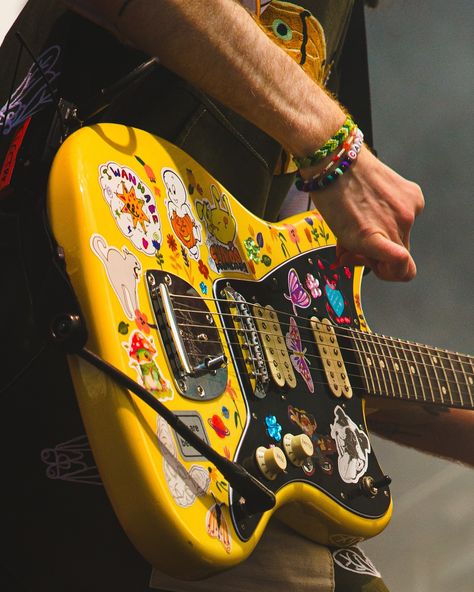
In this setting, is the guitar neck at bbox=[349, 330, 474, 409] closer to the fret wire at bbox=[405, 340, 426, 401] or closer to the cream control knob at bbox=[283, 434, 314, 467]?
the fret wire at bbox=[405, 340, 426, 401]

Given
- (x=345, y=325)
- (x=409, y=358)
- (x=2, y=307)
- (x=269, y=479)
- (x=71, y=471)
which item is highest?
(x=2, y=307)

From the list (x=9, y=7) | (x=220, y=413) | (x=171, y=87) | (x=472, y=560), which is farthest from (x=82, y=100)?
(x=472, y=560)

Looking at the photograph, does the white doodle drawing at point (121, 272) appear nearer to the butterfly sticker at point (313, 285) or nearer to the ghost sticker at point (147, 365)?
the ghost sticker at point (147, 365)

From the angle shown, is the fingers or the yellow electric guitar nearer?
the yellow electric guitar

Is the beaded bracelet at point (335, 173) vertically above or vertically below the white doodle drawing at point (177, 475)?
below

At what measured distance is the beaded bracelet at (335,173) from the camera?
790mm

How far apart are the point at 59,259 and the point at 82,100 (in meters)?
0.23

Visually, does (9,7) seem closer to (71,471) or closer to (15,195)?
(15,195)

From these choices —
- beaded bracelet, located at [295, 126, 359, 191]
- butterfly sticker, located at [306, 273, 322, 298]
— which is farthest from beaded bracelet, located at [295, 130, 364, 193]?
butterfly sticker, located at [306, 273, 322, 298]

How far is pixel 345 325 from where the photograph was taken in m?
0.90

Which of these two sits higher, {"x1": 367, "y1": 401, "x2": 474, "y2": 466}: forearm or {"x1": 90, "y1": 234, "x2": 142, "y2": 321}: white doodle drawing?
{"x1": 90, "y1": 234, "x2": 142, "y2": 321}: white doodle drawing

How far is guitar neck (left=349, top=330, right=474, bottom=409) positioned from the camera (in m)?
0.89

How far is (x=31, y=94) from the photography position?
0.69 metres

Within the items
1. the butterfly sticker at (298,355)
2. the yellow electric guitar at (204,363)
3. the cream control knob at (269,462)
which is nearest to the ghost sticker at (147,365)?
the yellow electric guitar at (204,363)
